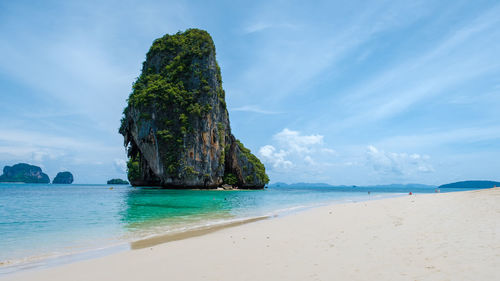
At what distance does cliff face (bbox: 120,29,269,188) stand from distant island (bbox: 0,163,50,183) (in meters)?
142

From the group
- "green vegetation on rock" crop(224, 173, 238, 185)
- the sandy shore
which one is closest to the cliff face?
"green vegetation on rock" crop(224, 173, 238, 185)

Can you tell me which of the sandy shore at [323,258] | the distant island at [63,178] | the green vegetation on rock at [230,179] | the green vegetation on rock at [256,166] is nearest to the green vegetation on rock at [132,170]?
the green vegetation on rock at [230,179]

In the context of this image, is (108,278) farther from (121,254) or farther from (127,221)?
(127,221)

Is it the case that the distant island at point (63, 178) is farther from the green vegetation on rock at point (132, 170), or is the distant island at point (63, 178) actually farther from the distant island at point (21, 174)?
the green vegetation on rock at point (132, 170)

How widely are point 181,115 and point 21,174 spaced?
16430 centimetres

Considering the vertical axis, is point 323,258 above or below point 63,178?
below

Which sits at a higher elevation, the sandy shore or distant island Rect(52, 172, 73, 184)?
distant island Rect(52, 172, 73, 184)

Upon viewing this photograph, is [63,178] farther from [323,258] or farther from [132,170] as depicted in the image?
[323,258]

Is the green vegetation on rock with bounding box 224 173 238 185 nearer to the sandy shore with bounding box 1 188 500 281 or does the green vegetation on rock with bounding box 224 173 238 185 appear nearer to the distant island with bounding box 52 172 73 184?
the sandy shore with bounding box 1 188 500 281

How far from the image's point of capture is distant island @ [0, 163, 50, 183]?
497 feet

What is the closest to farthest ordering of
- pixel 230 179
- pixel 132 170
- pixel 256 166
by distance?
1. pixel 230 179
2. pixel 256 166
3. pixel 132 170

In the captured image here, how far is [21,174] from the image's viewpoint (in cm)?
15262

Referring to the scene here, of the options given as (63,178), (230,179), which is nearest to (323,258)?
(230,179)

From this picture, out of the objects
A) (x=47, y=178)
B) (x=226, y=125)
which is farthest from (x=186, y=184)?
(x=47, y=178)
